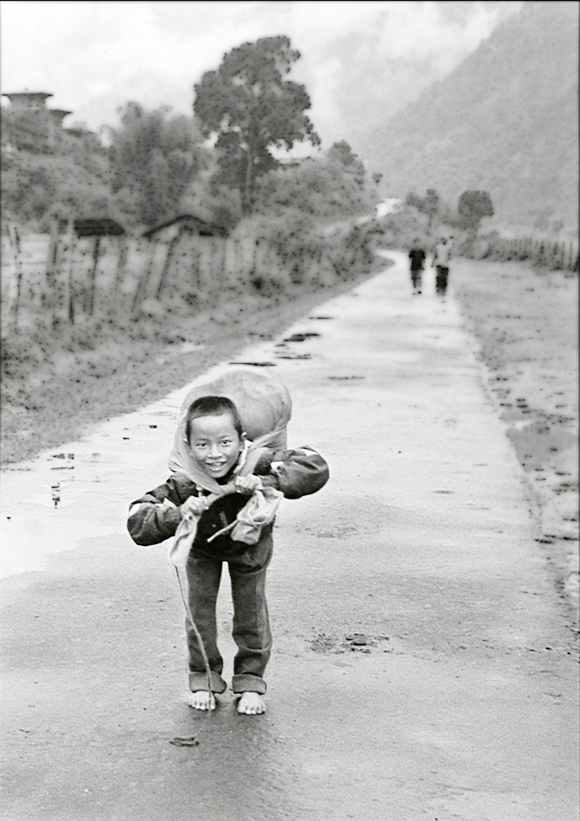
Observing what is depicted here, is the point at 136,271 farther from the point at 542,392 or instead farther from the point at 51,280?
the point at 542,392

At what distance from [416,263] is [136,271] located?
697 centimetres

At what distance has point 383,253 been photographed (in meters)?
44.6

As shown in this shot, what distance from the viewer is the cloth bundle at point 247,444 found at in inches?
145

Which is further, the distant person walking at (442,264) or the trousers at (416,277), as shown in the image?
the trousers at (416,277)

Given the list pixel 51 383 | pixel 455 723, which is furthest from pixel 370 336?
Answer: pixel 455 723

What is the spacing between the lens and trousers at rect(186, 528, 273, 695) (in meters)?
3.96

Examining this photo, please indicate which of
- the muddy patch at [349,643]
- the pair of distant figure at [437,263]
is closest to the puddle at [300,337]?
the pair of distant figure at [437,263]

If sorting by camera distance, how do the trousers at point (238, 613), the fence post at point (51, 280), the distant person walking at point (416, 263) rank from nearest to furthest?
the trousers at point (238, 613) < the fence post at point (51, 280) < the distant person walking at point (416, 263)

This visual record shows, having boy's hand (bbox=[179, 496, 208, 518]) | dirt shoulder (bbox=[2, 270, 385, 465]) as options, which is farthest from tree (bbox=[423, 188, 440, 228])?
boy's hand (bbox=[179, 496, 208, 518])

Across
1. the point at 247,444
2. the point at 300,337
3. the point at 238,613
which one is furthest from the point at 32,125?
the point at 247,444

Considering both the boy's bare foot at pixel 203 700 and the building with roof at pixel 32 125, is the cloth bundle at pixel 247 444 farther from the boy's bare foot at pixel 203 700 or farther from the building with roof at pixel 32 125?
the building with roof at pixel 32 125

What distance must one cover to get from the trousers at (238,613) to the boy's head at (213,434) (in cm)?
35

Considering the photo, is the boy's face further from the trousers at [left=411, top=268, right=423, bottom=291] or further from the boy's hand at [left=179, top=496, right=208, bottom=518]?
the trousers at [left=411, top=268, right=423, bottom=291]

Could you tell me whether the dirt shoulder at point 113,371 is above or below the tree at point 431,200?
below
